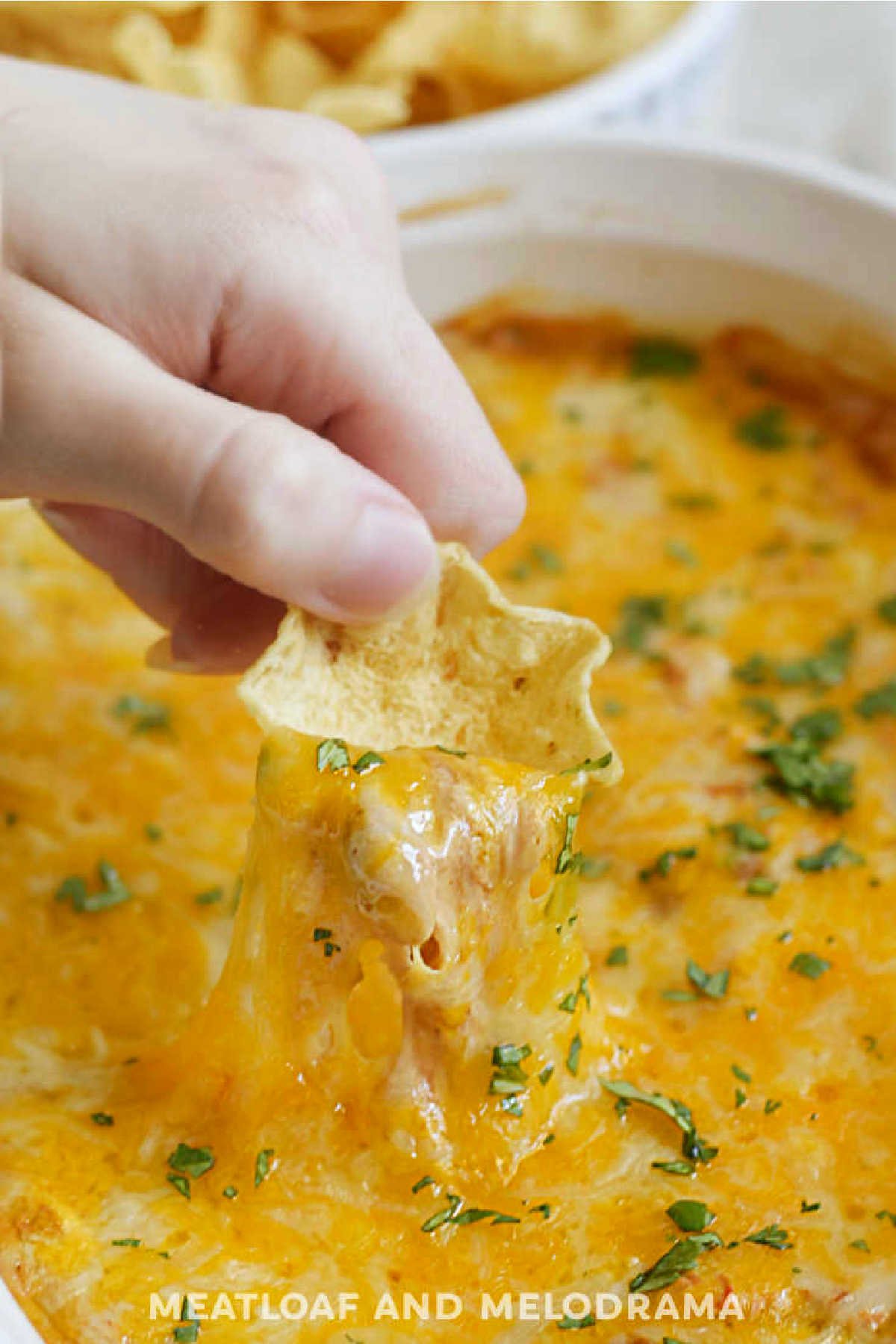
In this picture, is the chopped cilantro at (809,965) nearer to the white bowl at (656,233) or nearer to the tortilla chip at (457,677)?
the tortilla chip at (457,677)

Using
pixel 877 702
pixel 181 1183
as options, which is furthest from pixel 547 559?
pixel 181 1183

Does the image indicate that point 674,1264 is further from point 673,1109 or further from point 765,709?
point 765,709

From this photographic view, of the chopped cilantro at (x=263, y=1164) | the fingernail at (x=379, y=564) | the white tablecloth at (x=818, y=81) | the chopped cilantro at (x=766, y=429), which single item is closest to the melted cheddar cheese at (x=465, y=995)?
the chopped cilantro at (x=263, y=1164)

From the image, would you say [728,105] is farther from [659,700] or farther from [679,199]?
[659,700]

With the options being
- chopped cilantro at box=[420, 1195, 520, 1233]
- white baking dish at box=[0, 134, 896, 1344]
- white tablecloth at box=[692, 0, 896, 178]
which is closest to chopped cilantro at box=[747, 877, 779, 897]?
chopped cilantro at box=[420, 1195, 520, 1233]

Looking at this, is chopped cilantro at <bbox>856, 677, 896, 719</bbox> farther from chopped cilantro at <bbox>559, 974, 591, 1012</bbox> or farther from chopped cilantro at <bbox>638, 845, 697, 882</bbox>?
chopped cilantro at <bbox>559, 974, 591, 1012</bbox>

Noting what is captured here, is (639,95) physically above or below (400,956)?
above
